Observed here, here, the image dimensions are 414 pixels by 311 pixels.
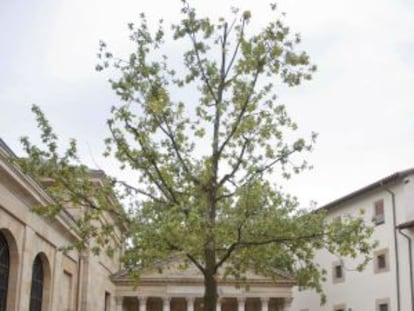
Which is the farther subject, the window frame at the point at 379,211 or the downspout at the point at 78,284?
the window frame at the point at 379,211

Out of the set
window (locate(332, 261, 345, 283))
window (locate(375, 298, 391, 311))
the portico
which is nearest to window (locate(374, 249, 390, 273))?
window (locate(375, 298, 391, 311))

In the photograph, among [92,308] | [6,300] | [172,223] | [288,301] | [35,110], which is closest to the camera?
[172,223]

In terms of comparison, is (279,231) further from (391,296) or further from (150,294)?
(150,294)

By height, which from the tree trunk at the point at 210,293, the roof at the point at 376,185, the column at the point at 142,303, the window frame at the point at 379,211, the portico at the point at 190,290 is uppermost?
the roof at the point at 376,185

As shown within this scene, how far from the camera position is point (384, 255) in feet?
116

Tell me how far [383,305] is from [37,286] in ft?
59.1

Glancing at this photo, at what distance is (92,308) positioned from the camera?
107 feet

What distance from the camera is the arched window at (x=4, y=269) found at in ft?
66.4

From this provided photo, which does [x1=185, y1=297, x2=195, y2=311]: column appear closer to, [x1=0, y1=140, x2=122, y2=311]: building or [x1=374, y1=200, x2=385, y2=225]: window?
[x1=374, y1=200, x2=385, y2=225]: window

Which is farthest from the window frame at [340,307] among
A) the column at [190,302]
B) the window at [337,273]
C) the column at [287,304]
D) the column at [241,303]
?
the column at [190,302]

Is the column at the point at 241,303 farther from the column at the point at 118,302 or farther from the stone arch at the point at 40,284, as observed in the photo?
the stone arch at the point at 40,284

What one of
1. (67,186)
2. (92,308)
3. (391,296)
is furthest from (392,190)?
(67,186)

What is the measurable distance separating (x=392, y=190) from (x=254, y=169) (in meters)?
20.5

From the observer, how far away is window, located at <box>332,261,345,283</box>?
40.4 meters
